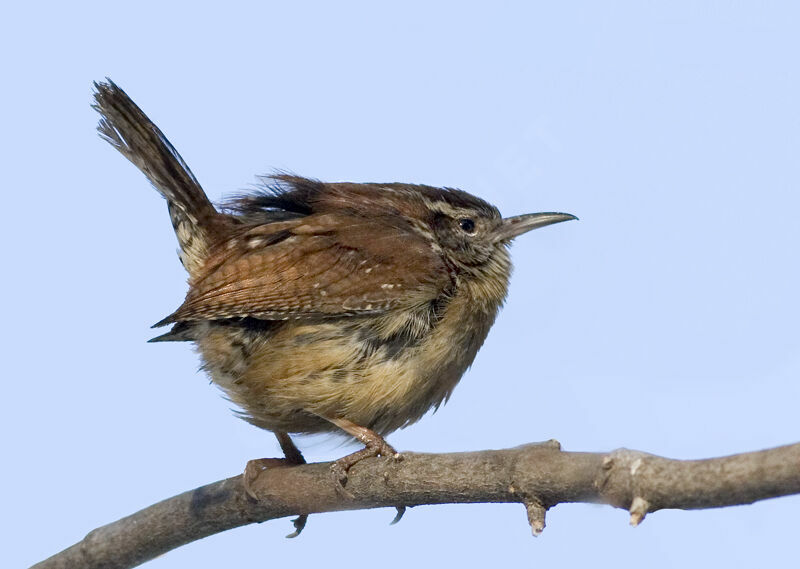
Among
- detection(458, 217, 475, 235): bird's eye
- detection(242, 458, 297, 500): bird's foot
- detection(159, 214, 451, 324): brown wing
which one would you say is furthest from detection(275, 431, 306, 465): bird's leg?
detection(458, 217, 475, 235): bird's eye

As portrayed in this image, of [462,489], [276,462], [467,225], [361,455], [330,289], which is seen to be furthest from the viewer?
[467,225]

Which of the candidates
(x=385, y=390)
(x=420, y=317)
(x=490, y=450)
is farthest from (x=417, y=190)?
(x=490, y=450)

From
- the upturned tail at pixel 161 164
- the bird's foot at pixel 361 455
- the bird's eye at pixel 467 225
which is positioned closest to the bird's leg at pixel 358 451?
the bird's foot at pixel 361 455

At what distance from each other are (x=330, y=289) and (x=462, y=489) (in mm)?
1381

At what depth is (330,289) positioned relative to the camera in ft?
15.4

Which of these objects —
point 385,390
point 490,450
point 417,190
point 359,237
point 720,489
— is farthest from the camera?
point 417,190

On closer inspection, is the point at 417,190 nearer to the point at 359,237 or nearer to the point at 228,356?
the point at 359,237

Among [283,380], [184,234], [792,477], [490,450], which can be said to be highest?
[184,234]

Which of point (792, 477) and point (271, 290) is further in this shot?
point (271, 290)

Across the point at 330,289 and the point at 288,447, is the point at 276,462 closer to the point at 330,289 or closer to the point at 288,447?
the point at 288,447

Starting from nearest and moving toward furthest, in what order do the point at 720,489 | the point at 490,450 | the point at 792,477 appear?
1. the point at 792,477
2. the point at 720,489
3. the point at 490,450

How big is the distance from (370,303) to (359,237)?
0.47m

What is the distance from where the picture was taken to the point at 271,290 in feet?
15.4

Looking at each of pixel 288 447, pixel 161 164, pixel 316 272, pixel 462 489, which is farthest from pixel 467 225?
pixel 462 489
